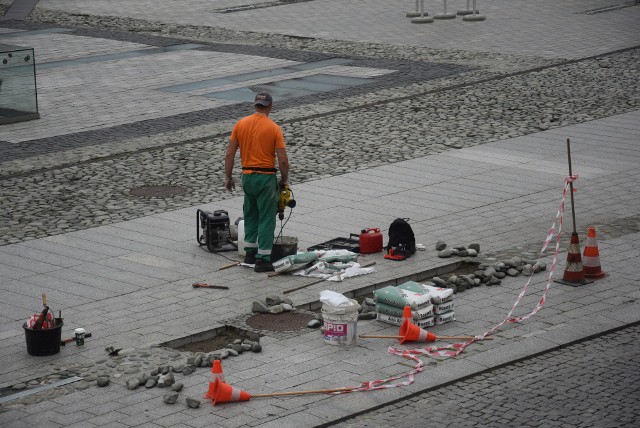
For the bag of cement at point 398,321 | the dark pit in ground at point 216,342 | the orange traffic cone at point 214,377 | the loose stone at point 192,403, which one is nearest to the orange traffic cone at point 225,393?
the orange traffic cone at point 214,377

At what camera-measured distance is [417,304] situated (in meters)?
12.0

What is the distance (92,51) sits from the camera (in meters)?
31.2

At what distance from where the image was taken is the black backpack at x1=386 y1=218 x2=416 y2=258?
47.0 feet

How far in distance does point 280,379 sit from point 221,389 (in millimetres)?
788

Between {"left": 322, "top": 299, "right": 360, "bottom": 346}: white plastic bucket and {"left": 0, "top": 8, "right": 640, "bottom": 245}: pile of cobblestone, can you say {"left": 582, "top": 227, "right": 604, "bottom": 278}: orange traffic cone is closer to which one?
{"left": 322, "top": 299, "right": 360, "bottom": 346}: white plastic bucket

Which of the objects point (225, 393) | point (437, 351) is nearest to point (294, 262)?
point (437, 351)

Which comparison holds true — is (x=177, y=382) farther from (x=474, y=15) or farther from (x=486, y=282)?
(x=474, y=15)

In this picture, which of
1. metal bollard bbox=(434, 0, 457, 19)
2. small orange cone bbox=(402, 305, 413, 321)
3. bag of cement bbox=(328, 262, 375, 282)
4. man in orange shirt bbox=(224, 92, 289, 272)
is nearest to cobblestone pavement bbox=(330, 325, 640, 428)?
small orange cone bbox=(402, 305, 413, 321)

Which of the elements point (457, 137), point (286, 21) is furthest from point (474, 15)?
point (457, 137)

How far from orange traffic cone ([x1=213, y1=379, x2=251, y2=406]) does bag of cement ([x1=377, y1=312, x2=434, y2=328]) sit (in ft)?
7.62

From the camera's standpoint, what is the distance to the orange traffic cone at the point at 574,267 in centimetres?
1333

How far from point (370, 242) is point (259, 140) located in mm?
1844

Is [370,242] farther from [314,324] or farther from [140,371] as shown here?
[140,371]

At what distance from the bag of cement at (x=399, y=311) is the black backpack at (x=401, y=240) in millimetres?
2019
